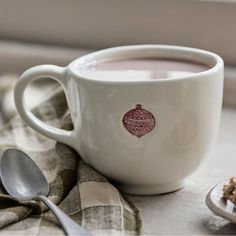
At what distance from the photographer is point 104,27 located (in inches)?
38.4

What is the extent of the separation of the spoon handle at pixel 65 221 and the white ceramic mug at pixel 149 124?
0.24 ft

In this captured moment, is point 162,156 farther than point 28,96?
No

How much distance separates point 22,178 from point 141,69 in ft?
0.51

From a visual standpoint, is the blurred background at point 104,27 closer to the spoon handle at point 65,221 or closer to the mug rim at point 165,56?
the mug rim at point 165,56

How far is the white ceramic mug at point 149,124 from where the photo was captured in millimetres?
609

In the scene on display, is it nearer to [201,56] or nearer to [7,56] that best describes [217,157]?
[201,56]

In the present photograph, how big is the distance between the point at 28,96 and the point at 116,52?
0.25 m

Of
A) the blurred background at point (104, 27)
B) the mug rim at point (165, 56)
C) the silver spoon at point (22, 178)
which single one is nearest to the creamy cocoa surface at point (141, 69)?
the mug rim at point (165, 56)

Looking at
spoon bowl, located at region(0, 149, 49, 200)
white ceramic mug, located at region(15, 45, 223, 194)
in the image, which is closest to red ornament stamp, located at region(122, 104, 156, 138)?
white ceramic mug, located at region(15, 45, 223, 194)

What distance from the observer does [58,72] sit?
673 millimetres

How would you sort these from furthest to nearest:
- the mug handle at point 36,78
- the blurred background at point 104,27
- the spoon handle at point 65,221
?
the blurred background at point 104,27
the mug handle at point 36,78
the spoon handle at point 65,221

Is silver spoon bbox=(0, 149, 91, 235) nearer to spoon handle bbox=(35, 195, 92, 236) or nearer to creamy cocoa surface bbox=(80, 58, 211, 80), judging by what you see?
spoon handle bbox=(35, 195, 92, 236)

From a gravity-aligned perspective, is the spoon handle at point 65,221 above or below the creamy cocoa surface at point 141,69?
below

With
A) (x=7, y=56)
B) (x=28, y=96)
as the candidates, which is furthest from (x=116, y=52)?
(x=7, y=56)
